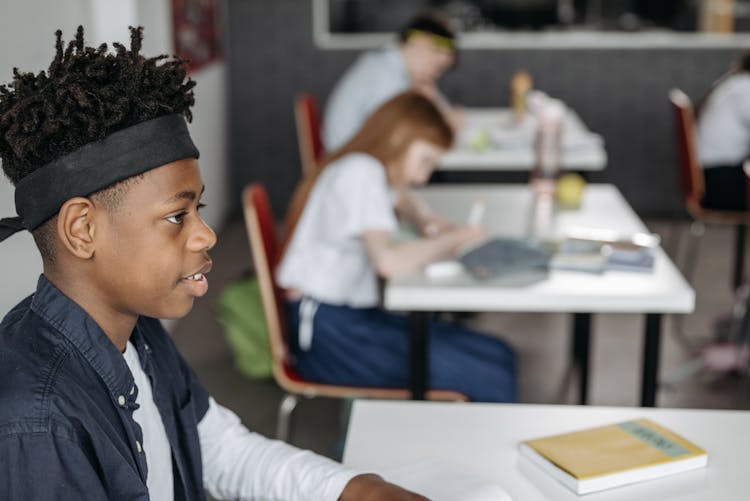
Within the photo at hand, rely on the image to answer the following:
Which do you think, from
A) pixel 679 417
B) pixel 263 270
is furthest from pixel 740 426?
pixel 263 270

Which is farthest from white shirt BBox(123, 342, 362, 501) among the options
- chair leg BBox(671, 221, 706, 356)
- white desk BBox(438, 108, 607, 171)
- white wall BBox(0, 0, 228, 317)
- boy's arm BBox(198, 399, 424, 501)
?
chair leg BBox(671, 221, 706, 356)

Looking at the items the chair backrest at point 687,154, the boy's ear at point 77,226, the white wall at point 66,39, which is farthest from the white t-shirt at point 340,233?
the chair backrest at point 687,154

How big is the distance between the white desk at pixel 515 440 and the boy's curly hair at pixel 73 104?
1.96 ft

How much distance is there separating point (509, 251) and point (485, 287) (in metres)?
0.28

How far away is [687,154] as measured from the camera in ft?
14.2

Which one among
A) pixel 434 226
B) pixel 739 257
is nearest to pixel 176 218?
pixel 434 226

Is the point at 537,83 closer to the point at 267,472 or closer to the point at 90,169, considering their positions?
the point at 267,472

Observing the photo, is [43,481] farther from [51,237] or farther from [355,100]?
[355,100]

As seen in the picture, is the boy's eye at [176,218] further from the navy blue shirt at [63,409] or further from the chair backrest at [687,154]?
the chair backrest at [687,154]

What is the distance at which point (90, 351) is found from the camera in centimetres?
112

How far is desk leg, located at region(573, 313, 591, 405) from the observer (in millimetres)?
3006

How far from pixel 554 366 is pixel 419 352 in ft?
4.65

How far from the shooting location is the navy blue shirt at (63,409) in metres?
0.99

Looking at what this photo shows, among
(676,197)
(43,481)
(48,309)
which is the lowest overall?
(676,197)
